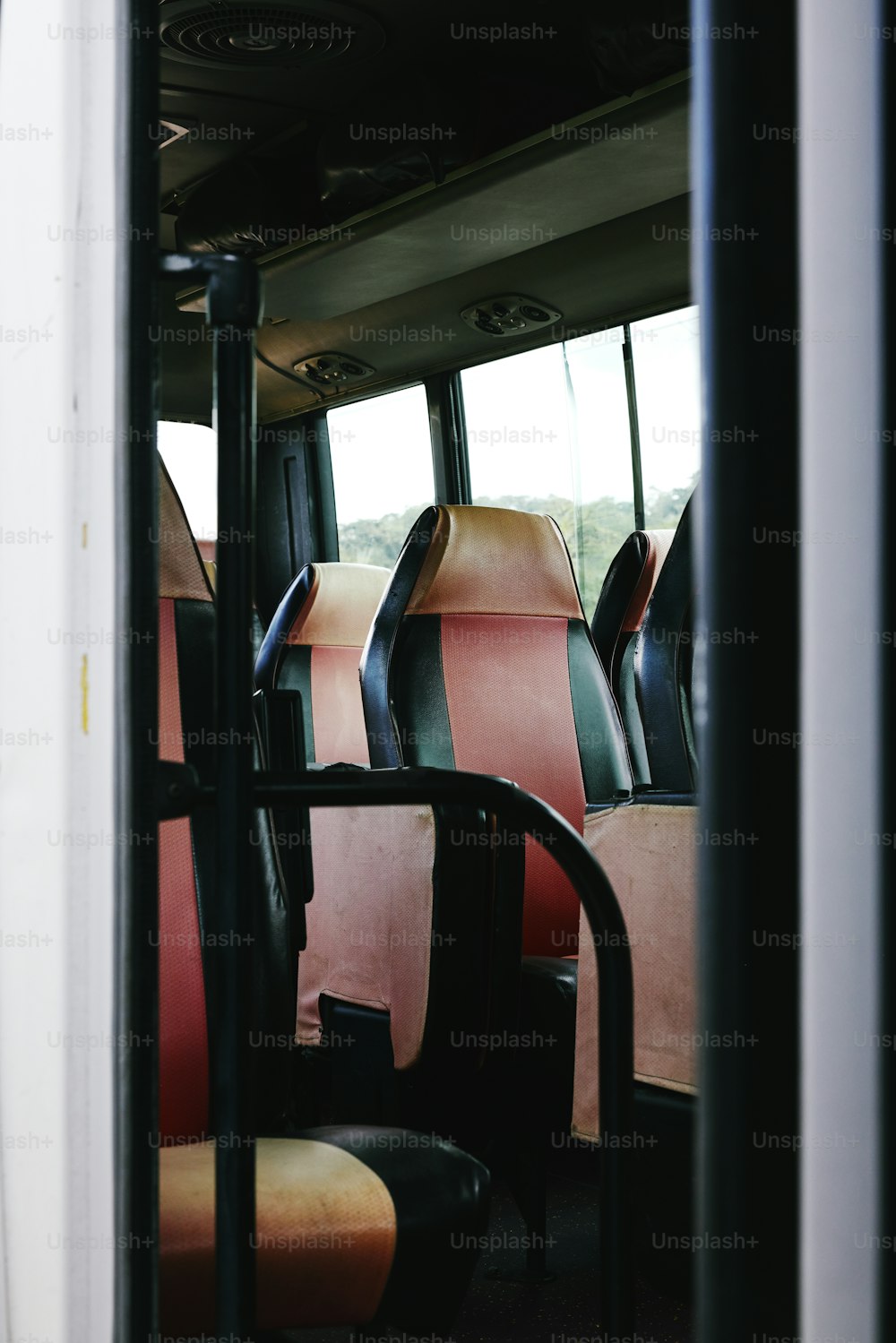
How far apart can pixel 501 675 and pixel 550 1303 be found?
113cm

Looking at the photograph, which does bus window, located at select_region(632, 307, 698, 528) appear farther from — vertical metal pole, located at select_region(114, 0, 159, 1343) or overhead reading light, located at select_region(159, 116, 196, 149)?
vertical metal pole, located at select_region(114, 0, 159, 1343)

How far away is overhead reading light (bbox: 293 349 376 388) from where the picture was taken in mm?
4566

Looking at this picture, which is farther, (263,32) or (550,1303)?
(263,32)

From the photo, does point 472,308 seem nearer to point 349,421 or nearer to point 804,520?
point 349,421

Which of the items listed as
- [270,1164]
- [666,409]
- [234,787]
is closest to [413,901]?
[270,1164]

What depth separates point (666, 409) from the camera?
12.7 feet

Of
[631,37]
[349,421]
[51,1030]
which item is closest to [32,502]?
[51,1030]

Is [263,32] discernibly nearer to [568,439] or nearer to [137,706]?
[568,439]

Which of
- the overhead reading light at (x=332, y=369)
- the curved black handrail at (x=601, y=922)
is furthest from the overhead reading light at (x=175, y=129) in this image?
the curved black handrail at (x=601, y=922)

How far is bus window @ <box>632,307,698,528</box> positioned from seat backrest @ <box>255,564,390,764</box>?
87 cm

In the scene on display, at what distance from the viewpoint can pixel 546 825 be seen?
1.06 metres

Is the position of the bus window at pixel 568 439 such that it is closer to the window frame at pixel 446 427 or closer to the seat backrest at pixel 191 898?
the window frame at pixel 446 427

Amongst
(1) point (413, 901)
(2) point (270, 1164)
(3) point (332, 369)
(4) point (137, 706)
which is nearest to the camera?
(4) point (137, 706)

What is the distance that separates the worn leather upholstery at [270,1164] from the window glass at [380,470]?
3098mm
